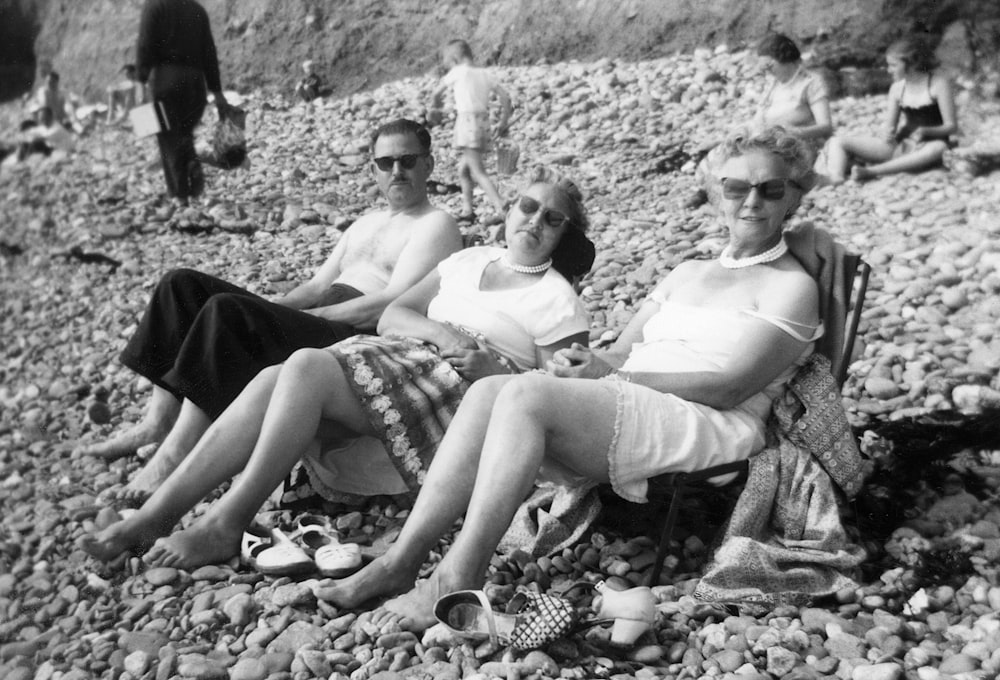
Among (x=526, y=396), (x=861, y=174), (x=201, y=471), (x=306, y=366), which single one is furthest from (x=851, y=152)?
(x=201, y=471)

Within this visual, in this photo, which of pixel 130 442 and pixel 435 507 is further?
pixel 130 442

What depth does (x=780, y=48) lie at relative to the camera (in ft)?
12.1

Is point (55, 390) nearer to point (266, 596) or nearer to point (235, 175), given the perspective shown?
point (235, 175)

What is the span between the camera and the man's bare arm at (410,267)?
3.03 metres

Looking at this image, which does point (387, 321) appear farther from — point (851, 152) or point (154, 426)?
point (851, 152)

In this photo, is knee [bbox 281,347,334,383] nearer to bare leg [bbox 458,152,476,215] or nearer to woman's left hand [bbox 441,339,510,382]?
woman's left hand [bbox 441,339,510,382]

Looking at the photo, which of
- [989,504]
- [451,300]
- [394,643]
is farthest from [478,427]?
[989,504]

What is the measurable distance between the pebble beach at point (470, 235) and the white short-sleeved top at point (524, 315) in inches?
21.0

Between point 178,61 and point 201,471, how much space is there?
7.90 ft

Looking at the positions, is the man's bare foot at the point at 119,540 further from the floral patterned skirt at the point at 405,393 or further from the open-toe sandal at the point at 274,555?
the floral patterned skirt at the point at 405,393

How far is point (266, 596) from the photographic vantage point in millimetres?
2256

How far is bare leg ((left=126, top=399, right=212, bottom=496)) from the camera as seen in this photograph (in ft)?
9.41

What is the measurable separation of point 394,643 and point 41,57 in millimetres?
3465

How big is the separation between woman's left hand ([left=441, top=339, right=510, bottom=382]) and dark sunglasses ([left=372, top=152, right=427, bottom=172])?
2.86 ft
